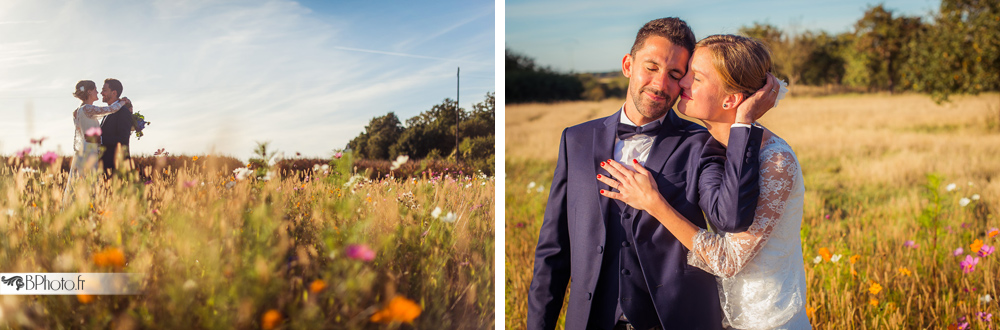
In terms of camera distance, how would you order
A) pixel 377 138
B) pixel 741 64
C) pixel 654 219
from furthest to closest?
pixel 377 138
pixel 654 219
pixel 741 64

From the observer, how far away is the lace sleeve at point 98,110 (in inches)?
80.7

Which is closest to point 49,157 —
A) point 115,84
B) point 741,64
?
point 115,84

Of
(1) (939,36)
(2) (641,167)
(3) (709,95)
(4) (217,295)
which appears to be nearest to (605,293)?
(2) (641,167)

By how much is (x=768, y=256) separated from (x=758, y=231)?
12 cm

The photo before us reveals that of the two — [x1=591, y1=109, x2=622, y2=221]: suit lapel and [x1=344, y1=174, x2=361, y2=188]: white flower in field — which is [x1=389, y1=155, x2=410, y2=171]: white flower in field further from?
[x1=591, y1=109, x2=622, y2=221]: suit lapel

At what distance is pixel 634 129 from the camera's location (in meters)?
1.77

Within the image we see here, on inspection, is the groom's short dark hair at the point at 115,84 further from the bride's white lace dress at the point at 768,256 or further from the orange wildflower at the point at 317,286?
the bride's white lace dress at the point at 768,256

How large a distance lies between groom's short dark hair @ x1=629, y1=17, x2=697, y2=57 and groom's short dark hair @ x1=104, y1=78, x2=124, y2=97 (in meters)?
2.06

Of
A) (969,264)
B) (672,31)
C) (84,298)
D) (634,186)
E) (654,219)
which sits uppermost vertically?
(672,31)

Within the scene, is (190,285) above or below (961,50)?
below

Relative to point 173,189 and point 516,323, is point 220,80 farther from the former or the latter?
point 516,323

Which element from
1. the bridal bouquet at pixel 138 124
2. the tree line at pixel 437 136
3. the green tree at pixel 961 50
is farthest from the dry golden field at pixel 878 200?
the bridal bouquet at pixel 138 124

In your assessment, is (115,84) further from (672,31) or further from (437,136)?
(672,31)

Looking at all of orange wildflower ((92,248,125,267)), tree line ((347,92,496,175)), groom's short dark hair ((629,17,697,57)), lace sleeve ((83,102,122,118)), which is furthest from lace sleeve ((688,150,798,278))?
lace sleeve ((83,102,122,118))
